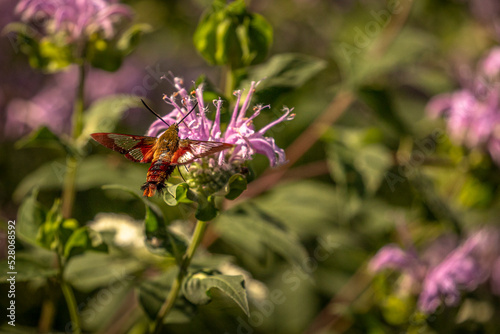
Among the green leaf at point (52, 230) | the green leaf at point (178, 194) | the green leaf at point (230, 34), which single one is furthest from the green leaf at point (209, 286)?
the green leaf at point (230, 34)

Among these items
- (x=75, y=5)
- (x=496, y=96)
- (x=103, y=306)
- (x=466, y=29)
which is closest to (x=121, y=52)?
(x=75, y=5)

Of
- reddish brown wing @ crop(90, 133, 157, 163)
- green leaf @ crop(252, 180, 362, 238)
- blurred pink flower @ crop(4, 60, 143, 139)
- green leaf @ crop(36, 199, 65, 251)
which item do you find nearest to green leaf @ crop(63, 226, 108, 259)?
green leaf @ crop(36, 199, 65, 251)

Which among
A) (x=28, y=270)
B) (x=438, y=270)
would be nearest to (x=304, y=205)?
(x=438, y=270)

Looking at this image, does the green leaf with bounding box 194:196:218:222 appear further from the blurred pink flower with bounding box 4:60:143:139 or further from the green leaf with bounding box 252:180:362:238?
the blurred pink flower with bounding box 4:60:143:139

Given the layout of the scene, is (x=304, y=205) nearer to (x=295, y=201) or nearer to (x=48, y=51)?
(x=295, y=201)

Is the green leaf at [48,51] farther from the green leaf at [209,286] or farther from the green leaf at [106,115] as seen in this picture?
the green leaf at [209,286]

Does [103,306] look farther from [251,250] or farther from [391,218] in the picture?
[391,218]
